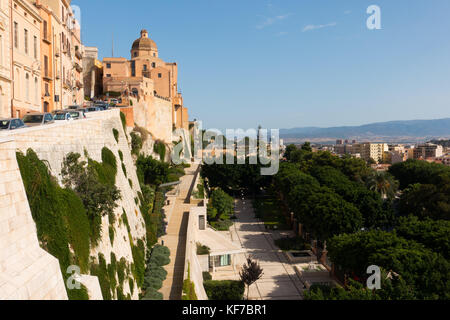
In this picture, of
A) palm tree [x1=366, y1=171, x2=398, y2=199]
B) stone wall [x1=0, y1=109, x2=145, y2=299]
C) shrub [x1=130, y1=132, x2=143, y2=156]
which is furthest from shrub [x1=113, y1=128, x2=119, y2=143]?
palm tree [x1=366, y1=171, x2=398, y2=199]

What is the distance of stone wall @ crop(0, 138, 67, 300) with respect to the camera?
7184mm

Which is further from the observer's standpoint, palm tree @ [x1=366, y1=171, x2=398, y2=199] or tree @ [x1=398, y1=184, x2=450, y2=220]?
palm tree @ [x1=366, y1=171, x2=398, y2=199]

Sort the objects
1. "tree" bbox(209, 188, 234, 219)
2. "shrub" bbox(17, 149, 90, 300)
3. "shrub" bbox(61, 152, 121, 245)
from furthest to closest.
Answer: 1. "tree" bbox(209, 188, 234, 219)
2. "shrub" bbox(61, 152, 121, 245)
3. "shrub" bbox(17, 149, 90, 300)

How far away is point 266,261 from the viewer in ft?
113

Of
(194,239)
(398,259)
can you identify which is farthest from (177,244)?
(398,259)

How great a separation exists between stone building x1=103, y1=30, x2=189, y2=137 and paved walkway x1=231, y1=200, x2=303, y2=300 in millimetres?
21400

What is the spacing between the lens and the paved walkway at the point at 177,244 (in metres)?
19.3

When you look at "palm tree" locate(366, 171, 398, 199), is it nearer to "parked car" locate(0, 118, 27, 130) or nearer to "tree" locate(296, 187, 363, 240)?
"tree" locate(296, 187, 363, 240)

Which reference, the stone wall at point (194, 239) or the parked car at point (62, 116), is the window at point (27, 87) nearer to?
the parked car at point (62, 116)

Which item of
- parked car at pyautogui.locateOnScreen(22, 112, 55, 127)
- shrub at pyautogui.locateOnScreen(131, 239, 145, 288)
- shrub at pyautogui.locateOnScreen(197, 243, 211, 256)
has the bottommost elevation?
shrub at pyautogui.locateOnScreen(197, 243, 211, 256)

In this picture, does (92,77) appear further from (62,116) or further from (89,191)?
(89,191)

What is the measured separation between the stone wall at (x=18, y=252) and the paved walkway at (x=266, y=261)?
20.7 metres
